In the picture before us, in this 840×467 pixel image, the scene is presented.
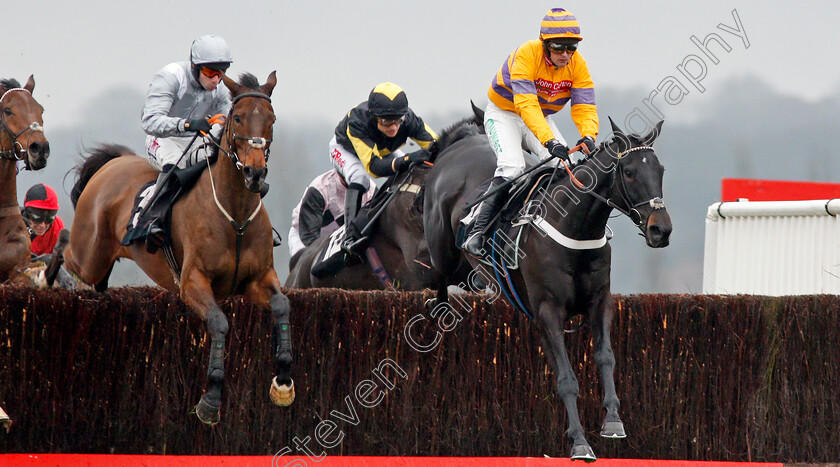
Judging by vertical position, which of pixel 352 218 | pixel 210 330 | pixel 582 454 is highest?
pixel 352 218

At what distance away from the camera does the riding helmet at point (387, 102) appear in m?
8.88

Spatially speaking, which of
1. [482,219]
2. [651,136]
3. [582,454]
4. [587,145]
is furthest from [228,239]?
[651,136]

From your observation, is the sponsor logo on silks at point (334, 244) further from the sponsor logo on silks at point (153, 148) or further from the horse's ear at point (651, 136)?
the horse's ear at point (651, 136)

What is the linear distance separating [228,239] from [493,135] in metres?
1.90

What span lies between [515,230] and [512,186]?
407 millimetres

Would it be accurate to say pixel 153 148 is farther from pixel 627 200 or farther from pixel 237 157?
pixel 627 200

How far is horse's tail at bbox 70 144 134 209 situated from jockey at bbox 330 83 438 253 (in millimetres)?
2011

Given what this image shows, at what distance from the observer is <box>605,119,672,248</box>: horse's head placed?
5395 millimetres

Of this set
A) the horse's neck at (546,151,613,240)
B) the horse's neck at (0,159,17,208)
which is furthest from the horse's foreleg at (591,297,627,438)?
the horse's neck at (0,159,17,208)

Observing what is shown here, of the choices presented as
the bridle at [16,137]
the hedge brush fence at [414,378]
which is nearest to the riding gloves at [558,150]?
the hedge brush fence at [414,378]

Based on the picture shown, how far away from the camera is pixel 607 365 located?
5.71 meters

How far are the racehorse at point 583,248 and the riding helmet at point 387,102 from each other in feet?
8.62

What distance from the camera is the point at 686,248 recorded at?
1653 cm

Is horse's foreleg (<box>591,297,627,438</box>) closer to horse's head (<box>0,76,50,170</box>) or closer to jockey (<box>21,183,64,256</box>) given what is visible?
horse's head (<box>0,76,50,170</box>)
